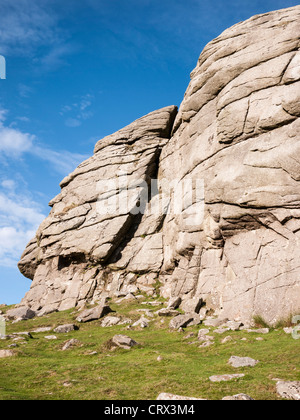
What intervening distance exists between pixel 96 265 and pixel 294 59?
37.2 meters

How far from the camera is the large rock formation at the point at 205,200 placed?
30.1 metres

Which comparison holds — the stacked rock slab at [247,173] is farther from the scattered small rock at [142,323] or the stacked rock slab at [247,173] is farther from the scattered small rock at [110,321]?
the scattered small rock at [110,321]

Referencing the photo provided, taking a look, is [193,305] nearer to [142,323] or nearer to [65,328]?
[142,323]

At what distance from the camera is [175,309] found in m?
37.6

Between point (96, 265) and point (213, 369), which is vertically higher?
point (96, 265)

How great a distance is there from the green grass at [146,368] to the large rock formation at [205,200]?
7091 millimetres

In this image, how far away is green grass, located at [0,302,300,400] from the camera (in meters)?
15.3

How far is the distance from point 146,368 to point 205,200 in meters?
20.9

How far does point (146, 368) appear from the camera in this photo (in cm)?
1948

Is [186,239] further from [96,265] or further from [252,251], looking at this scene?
[96,265]

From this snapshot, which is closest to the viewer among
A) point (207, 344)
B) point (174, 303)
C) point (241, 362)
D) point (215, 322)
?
point (241, 362)

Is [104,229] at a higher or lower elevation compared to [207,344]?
higher

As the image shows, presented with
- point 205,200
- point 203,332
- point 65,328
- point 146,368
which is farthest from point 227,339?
point 65,328
